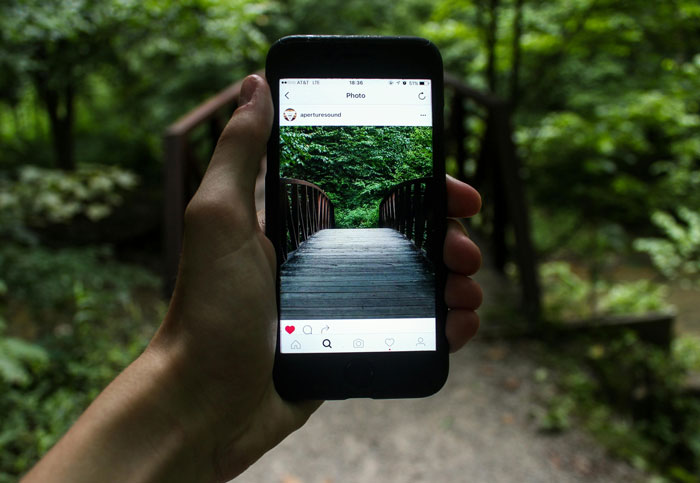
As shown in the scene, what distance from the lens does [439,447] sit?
222 cm

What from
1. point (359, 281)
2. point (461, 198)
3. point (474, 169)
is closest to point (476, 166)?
point (474, 169)

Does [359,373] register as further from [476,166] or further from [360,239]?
[476,166]

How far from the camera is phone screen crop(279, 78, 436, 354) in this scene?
82 centimetres

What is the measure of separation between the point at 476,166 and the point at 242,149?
3.06 m

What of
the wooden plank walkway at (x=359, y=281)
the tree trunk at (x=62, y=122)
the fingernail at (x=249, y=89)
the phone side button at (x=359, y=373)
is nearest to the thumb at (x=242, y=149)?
the fingernail at (x=249, y=89)

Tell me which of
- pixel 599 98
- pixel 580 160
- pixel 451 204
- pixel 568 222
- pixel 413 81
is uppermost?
pixel 413 81

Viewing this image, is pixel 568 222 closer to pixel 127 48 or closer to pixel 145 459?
pixel 127 48

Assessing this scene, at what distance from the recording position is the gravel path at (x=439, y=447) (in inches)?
Result: 81.0

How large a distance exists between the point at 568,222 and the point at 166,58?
3.42 metres

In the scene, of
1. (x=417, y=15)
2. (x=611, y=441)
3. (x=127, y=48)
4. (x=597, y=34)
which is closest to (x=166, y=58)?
(x=127, y=48)

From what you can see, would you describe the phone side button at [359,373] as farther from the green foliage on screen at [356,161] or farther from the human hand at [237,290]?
the green foliage on screen at [356,161]

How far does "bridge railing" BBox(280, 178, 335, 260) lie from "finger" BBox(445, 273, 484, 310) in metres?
0.27

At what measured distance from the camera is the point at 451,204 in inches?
35.1

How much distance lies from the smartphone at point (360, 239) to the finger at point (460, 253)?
0.02 m
